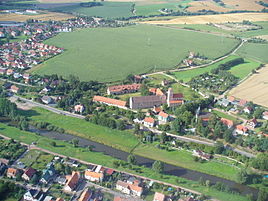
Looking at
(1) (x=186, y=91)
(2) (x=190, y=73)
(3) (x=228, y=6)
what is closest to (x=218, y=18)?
(3) (x=228, y=6)

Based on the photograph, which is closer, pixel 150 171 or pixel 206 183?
pixel 206 183

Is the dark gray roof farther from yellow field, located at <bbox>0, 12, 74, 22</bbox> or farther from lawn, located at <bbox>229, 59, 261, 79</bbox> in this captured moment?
yellow field, located at <bbox>0, 12, 74, 22</bbox>

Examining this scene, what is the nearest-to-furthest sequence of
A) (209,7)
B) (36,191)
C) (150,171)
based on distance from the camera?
1. (36,191)
2. (150,171)
3. (209,7)

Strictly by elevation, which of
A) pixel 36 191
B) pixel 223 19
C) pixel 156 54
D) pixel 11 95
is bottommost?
pixel 36 191

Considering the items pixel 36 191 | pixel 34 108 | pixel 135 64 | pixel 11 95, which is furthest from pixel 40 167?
pixel 135 64

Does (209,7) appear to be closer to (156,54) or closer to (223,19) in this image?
(223,19)
